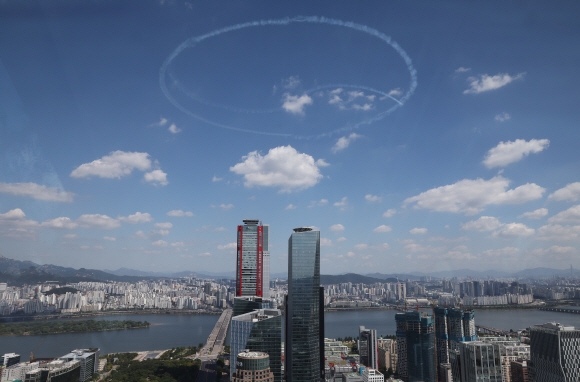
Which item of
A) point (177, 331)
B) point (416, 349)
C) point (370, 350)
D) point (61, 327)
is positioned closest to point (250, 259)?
point (370, 350)

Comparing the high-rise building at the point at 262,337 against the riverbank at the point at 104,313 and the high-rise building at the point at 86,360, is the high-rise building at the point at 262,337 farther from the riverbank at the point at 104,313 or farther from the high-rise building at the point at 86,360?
the riverbank at the point at 104,313

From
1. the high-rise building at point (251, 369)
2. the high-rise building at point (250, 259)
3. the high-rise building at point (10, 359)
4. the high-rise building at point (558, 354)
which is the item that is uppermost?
the high-rise building at point (250, 259)

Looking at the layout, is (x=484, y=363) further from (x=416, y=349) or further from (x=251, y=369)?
(x=416, y=349)

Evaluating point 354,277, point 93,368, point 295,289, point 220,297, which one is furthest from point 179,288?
point 295,289

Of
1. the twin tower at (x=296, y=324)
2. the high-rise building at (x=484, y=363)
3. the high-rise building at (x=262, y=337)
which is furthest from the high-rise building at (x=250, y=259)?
the high-rise building at (x=484, y=363)

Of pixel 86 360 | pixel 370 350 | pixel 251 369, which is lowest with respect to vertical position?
pixel 370 350
